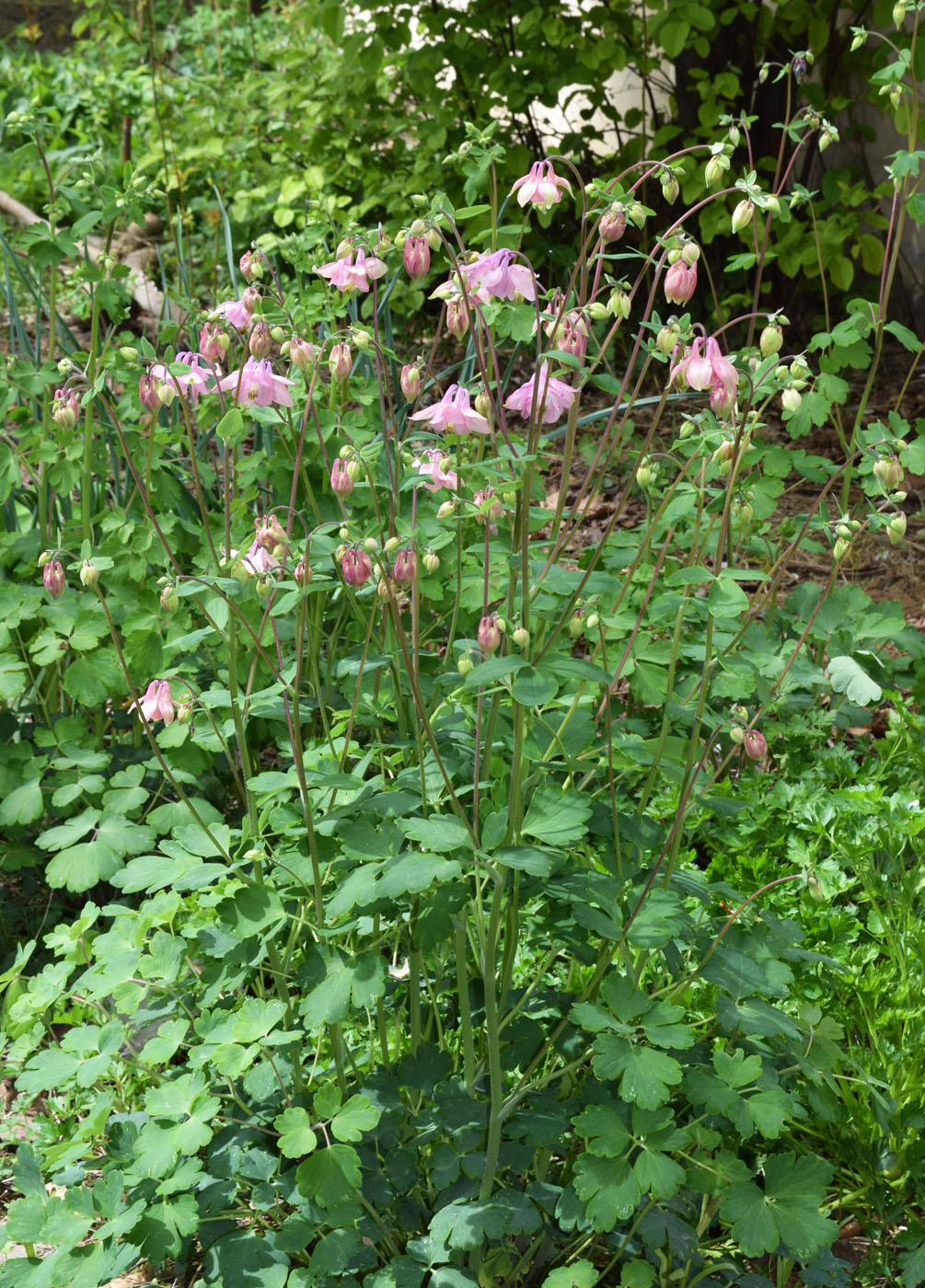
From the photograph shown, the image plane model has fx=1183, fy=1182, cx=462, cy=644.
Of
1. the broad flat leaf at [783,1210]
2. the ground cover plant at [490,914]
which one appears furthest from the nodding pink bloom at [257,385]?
the broad flat leaf at [783,1210]

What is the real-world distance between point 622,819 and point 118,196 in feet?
5.03

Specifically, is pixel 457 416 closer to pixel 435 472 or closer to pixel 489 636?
pixel 435 472

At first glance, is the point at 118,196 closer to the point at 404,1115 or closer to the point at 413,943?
the point at 413,943

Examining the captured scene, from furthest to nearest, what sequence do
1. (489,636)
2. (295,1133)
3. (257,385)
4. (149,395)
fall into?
(149,395)
(257,385)
(295,1133)
(489,636)

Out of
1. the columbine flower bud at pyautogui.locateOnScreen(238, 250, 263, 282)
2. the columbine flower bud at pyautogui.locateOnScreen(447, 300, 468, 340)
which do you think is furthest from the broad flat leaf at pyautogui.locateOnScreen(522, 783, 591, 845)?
the columbine flower bud at pyautogui.locateOnScreen(238, 250, 263, 282)

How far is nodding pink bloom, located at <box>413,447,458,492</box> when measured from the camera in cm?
163

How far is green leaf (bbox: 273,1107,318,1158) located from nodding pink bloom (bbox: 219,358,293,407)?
37.2 inches

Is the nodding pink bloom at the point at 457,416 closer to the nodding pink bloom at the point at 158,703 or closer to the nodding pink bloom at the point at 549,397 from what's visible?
the nodding pink bloom at the point at 549,397

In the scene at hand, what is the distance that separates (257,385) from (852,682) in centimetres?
145

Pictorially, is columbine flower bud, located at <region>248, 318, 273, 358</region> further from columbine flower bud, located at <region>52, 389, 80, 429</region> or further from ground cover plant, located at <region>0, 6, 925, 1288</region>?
columbine flower bud, located at <region>52, 389, 80, 429</region>

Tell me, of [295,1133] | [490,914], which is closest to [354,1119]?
[295,1133]

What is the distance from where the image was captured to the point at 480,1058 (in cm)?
180

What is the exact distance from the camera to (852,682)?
2461 millimetres

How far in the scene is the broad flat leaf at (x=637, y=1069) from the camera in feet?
4.49
